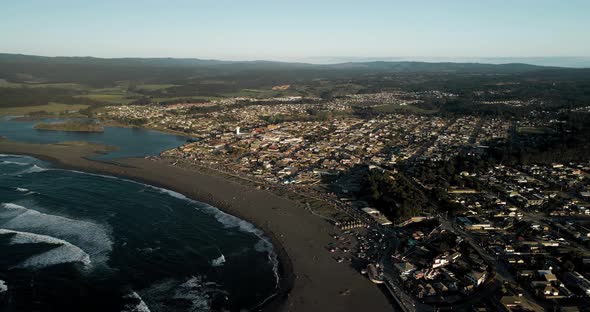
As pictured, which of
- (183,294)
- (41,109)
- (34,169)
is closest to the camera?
(183,294)

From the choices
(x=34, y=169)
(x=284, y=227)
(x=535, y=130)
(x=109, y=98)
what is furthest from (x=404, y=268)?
(x=109, y=98)

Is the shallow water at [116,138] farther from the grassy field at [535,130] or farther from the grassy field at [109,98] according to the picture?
the grassy field at [535,130]

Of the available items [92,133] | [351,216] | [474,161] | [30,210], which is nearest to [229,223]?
[351,216]

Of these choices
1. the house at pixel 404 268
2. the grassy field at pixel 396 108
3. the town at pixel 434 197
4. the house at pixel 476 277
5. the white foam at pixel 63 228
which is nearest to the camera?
the house at pixel 476 277

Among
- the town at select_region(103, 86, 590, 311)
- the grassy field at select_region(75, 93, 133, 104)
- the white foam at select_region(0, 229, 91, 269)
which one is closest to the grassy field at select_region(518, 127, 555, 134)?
the town at select_region(103, 86, 590, 311)

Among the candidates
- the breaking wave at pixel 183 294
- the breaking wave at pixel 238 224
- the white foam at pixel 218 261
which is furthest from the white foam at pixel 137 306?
the breaking wave at pixel 238 224

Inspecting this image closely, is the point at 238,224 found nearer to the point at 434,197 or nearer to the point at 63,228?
the point at 63,228

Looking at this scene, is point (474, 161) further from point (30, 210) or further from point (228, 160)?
point (30, 210)
